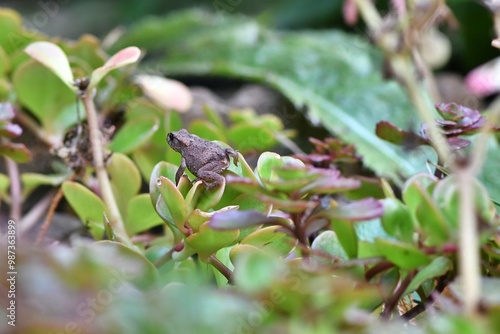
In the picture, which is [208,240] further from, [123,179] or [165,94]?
[165,94]

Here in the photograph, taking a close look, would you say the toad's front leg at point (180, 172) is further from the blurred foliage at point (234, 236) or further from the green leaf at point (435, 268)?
the green leaf at point (435, 268)

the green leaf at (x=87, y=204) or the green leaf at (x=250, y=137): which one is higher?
the green leaf at (x=87, y=204)

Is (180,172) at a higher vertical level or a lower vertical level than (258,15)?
higher

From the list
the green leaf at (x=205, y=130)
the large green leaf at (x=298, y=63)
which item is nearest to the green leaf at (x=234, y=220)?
the green leaf at (x=205, y=130)

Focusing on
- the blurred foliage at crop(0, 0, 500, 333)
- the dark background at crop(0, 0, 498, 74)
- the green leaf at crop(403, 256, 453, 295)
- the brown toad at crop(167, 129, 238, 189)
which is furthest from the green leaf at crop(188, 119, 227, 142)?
the dark background at crop(0, 0, 498, 74)

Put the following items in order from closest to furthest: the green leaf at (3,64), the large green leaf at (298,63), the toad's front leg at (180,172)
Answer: the toad's front leg at (180,172)
the green leaf at (3,64)
the large green leaf at (298,63)

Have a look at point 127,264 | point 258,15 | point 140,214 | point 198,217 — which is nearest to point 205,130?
point 140,214
